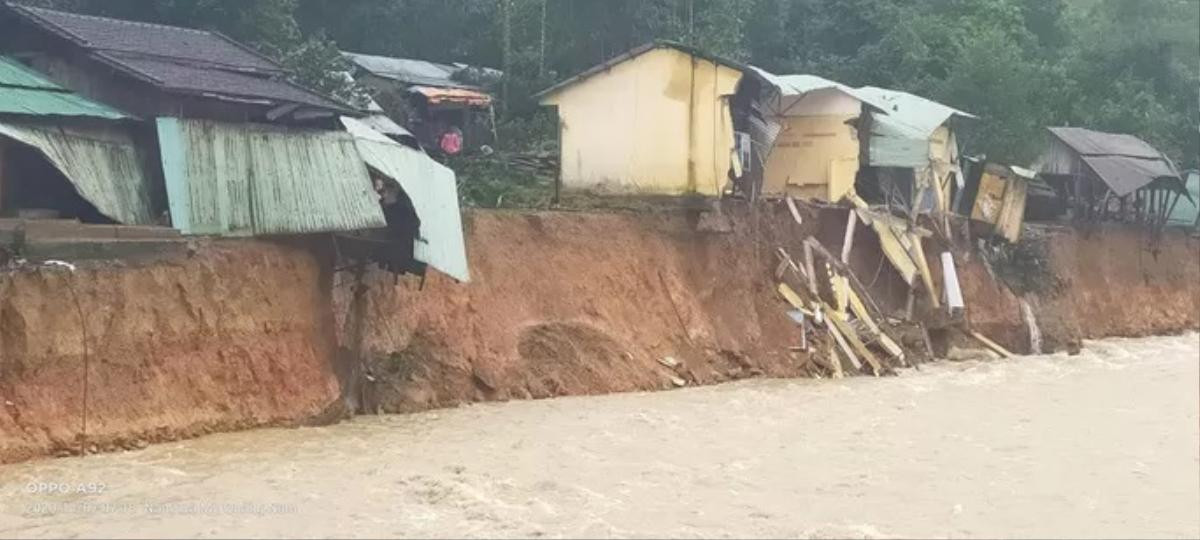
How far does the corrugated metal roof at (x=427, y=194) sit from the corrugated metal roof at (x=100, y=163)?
105 inches

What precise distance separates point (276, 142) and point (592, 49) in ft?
47.1

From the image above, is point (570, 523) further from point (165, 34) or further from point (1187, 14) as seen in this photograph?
point (1187, 14)

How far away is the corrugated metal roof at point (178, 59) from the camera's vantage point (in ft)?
46.6

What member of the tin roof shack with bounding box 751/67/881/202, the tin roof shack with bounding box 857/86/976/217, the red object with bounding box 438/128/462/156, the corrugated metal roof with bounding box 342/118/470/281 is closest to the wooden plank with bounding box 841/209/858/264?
the tin roof shack with bounding box 751/67/881/202

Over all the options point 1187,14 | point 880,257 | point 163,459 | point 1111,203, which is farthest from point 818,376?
point 1187,14

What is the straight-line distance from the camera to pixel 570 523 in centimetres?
985

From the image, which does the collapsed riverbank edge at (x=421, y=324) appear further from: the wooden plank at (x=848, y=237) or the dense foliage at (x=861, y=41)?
the dense foliage at (x=861, y=41)

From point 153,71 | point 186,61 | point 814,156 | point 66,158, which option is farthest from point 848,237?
point 66,158

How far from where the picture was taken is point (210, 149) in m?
13.7

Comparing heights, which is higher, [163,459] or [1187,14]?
[1187,14]

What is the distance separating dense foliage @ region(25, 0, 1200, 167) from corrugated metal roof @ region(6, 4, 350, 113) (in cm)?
559

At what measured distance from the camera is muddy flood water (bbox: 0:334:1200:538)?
Answer: 31.9ft

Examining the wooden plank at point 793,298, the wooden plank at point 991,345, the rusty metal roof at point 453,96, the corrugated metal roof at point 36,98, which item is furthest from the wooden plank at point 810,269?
the corrugated metal roof at point 36,98

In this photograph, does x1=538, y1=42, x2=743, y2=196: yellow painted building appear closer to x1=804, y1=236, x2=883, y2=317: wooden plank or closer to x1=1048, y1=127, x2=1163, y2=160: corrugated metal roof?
x1=804, y1=236, x2=883, y2=317: wooden plank
